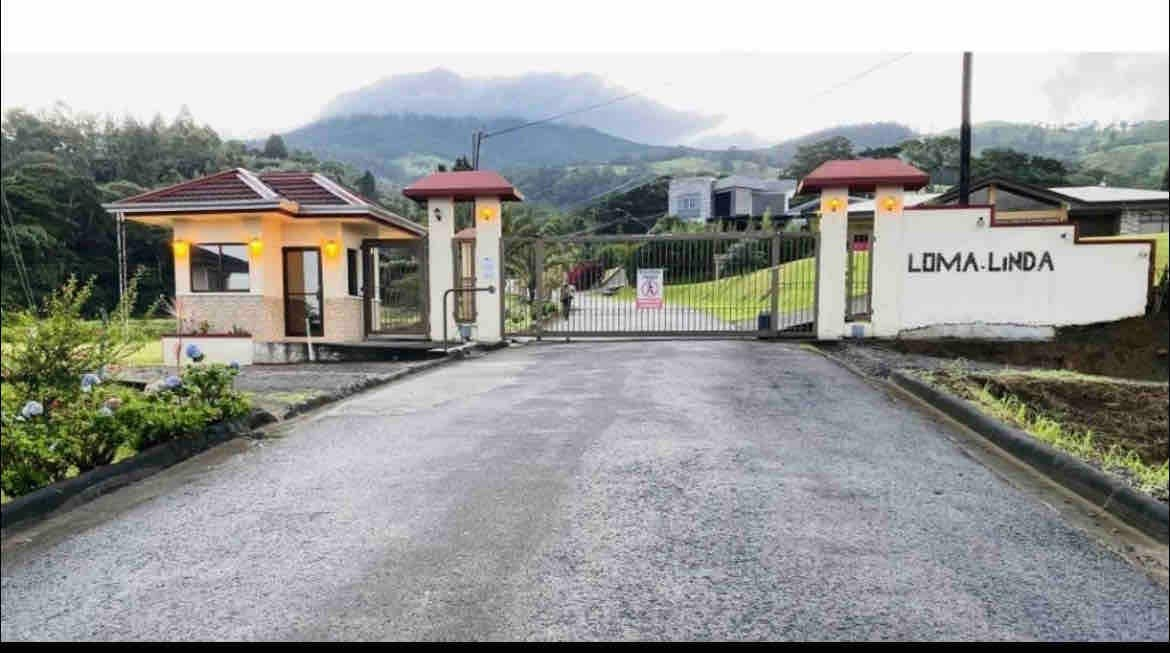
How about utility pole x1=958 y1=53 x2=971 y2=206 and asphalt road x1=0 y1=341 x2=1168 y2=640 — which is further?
utility pole x1=958 y1=53 x2=971 y2=206

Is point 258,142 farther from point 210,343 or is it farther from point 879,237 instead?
point 879,237

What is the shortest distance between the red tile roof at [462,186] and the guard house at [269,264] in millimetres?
1010

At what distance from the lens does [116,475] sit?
13.6 feet

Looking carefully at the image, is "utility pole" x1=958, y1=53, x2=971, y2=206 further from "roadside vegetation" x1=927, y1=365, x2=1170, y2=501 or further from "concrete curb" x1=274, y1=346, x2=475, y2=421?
"concrete curb" x1=274, y1=346, x2=475, y2=421

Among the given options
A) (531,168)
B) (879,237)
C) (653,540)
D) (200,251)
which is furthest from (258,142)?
(653,540)

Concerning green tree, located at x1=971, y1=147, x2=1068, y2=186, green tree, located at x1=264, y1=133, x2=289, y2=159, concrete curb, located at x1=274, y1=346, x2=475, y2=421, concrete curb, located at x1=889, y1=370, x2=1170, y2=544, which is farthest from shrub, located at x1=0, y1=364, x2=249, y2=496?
green tree, located at x1=264, y1=133, x2=289, y2=159

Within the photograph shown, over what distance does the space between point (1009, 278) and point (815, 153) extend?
49.2 m

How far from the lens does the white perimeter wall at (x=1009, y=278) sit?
1103 centimetres

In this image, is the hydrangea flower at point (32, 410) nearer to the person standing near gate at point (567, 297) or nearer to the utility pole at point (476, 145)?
the person standing near gate at point (567, 297)

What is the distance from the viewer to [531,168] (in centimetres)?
8150

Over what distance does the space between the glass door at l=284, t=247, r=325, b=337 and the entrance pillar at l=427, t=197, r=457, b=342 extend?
2.44 metres

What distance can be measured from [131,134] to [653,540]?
7239 cm

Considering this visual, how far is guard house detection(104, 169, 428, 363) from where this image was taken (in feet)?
41.1

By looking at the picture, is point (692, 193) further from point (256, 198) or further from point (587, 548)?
point (587, 548)
